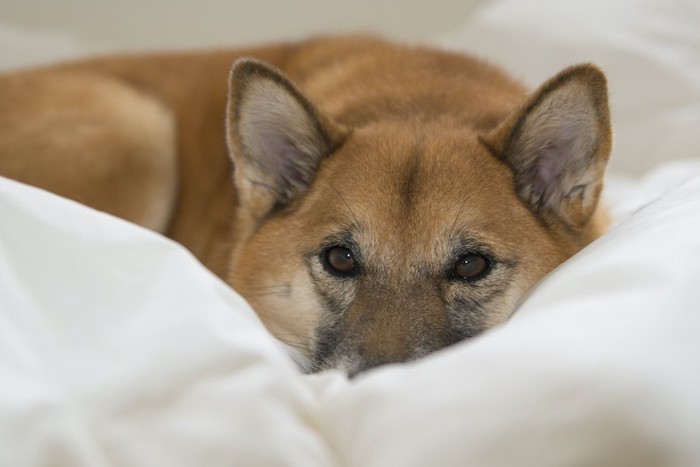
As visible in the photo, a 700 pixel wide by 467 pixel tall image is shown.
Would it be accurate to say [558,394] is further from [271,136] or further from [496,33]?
[496,33]

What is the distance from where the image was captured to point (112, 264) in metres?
1.29

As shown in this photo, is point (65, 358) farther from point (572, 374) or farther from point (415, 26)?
point (415, 26)

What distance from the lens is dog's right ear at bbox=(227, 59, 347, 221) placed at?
1800mm

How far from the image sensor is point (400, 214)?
1.63 m

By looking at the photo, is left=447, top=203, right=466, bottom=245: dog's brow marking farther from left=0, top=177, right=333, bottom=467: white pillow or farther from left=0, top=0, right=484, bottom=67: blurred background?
left=0, top=0, right=484, bottom=67: blurred background

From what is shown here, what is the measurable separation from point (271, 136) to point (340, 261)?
0.41m

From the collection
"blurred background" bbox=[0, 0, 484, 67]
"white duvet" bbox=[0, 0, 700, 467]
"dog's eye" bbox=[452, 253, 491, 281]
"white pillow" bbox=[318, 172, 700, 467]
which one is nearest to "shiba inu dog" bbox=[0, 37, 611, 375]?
"dog's eye" bbox=[452, 253, 491, 281]

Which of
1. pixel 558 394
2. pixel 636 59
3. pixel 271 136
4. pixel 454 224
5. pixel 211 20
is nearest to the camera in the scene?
pixel 558 394

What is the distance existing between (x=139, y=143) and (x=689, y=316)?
5.89 feet

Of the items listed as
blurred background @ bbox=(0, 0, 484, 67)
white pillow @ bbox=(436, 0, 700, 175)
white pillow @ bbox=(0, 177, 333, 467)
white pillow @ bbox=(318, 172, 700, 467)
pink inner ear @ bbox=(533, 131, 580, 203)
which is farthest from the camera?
blurred background @ bbox=(0, 0, 484, 67)

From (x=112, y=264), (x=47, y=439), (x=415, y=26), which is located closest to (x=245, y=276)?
(x=112, y=264)

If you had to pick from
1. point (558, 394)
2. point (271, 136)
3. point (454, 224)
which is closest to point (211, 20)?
point (271, 136)

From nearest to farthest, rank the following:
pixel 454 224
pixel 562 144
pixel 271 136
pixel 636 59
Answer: pixel 454 224 < pixel 562 144 < pixel 271 136 < pixel 636 59

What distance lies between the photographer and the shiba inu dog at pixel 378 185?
160 centimetres
